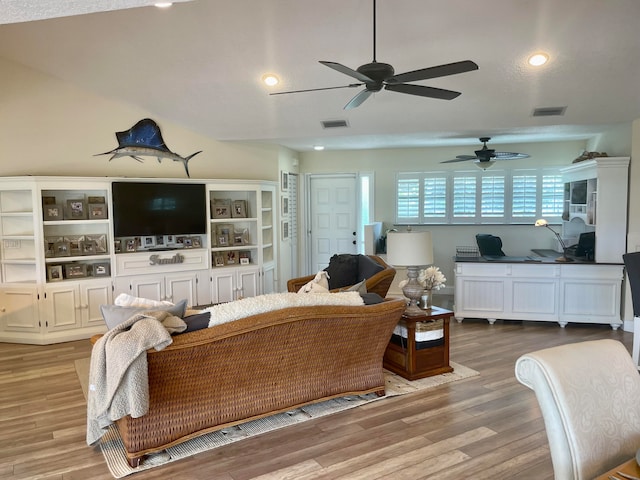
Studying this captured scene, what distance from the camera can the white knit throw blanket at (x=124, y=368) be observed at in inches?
99.9

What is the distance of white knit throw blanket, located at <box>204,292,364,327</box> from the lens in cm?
288

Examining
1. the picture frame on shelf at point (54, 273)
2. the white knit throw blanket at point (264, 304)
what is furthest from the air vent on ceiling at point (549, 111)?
the picture frame on shelf at point (54, 273)

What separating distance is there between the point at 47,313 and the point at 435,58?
498 centimetres

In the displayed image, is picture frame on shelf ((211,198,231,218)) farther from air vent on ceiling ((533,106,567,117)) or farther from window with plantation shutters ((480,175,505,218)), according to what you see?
window with plantation shutters ((480,175,505,218))

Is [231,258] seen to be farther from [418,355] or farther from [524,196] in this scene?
[524,196]

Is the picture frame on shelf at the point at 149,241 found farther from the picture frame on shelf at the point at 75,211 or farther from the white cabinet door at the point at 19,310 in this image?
the white cabinet door at the point at 19,310

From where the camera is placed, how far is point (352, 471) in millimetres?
2723

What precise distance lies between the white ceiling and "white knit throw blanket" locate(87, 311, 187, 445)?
9.33ft

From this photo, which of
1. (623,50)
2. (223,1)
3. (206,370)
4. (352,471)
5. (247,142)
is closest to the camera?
(352,471)

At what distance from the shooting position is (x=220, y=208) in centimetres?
658

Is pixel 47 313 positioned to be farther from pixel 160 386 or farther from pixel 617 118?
pixel 617 118

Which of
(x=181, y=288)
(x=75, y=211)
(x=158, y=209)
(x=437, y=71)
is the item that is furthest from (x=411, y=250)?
(x=75, y=211)

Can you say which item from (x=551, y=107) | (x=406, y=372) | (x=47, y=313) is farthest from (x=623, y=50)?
(x=47, y=313)

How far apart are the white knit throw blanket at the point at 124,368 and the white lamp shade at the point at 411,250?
213cm
